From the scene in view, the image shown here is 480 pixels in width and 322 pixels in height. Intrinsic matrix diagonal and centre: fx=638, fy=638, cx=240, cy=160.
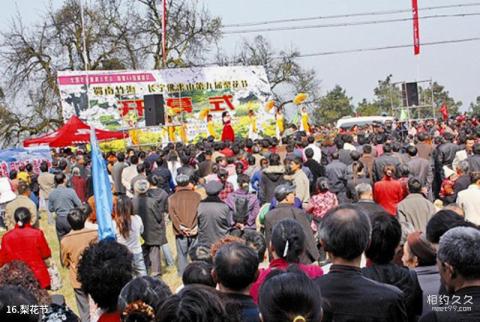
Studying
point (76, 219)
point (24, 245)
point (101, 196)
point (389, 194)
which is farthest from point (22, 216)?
point (389, 194)

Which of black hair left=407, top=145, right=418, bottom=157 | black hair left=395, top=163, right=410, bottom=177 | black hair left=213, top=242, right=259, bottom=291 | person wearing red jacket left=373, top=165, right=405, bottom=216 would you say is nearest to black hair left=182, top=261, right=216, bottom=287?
black hair left=213, top=242, right=259, bottom=291

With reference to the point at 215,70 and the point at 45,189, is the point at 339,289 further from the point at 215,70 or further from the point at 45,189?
the point at 215,70

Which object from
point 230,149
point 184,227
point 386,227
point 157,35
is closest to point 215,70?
point 157,35

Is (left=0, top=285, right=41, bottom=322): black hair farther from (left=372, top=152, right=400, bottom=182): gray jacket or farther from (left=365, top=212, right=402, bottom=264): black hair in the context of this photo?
(left=372, top=152, right=400, bottom=182): gray jacket

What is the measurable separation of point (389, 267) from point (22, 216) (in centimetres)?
403

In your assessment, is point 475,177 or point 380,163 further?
point 380,163

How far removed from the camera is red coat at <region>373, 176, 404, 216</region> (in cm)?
808

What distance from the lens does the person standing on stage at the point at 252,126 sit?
24.6 metres

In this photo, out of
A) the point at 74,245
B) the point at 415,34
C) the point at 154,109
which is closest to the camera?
the point at 74,245

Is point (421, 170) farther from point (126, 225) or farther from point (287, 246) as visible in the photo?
point (287, 246)

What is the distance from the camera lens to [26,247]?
638cm

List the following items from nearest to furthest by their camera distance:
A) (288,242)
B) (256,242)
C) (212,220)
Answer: (288,242)
(256,242)
(212,220)

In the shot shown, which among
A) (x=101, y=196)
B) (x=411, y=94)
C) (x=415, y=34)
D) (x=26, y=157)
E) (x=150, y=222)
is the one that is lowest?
(x=150, y=222)

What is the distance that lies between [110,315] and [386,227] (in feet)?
5.79
